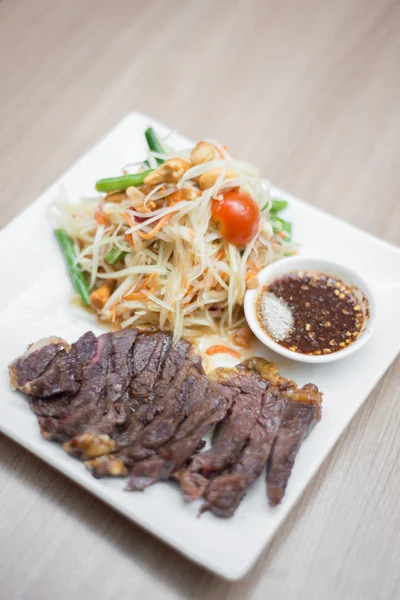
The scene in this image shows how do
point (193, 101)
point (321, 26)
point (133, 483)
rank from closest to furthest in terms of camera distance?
point (133, 483) < point (193, 101) < point (321, 26)

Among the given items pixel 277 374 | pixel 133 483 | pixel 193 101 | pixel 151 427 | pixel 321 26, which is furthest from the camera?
pixel 321 26

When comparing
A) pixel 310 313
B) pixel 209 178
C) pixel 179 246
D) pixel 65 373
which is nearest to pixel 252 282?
pixel 310 313

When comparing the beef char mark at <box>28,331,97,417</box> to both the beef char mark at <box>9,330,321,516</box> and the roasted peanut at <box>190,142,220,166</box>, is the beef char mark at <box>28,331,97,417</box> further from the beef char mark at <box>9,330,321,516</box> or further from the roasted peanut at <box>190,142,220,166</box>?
the roasted peanut at <box>190,142,220,166</box>

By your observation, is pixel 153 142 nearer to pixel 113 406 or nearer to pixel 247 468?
pixel 113 406

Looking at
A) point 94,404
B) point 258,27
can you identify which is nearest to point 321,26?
point 258,27

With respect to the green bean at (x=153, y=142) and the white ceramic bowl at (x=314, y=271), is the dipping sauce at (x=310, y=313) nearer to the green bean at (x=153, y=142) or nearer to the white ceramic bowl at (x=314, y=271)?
the white ceramic bowl at (x=314, y=271)

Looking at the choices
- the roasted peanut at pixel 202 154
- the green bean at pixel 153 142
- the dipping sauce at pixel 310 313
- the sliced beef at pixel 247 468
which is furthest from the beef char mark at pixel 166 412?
the green bean at pixel 153 142

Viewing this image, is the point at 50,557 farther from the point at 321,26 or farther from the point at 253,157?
the point at 321,26
